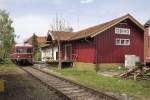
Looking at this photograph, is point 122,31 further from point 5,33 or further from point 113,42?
point 5,33

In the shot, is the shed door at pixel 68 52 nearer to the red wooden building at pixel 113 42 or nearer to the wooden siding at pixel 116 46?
the red wooden building at pixel 113 42

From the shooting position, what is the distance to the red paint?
31469mm

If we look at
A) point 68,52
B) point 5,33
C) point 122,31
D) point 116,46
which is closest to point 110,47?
point 116,46

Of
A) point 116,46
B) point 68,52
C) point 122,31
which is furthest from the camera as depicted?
point 68,52

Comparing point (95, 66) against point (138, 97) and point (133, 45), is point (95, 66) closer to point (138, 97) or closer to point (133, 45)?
point (133, 45)

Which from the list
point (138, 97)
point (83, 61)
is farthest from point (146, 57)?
point (138, 97)

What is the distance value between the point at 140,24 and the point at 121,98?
21359mm

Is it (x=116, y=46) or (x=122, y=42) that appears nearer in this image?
(x=116, y=46)

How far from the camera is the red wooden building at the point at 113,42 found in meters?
31.4

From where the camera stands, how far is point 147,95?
13914 millimetres

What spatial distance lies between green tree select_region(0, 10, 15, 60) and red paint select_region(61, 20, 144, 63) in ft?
98.4

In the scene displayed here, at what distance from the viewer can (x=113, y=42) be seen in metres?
32.3

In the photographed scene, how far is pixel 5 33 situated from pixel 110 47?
35.8 m

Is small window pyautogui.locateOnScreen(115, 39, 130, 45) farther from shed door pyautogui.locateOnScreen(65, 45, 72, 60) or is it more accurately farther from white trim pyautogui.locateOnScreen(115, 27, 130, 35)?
shed door pyautogui.locateOnScreen(65, 45, 72, 60)
